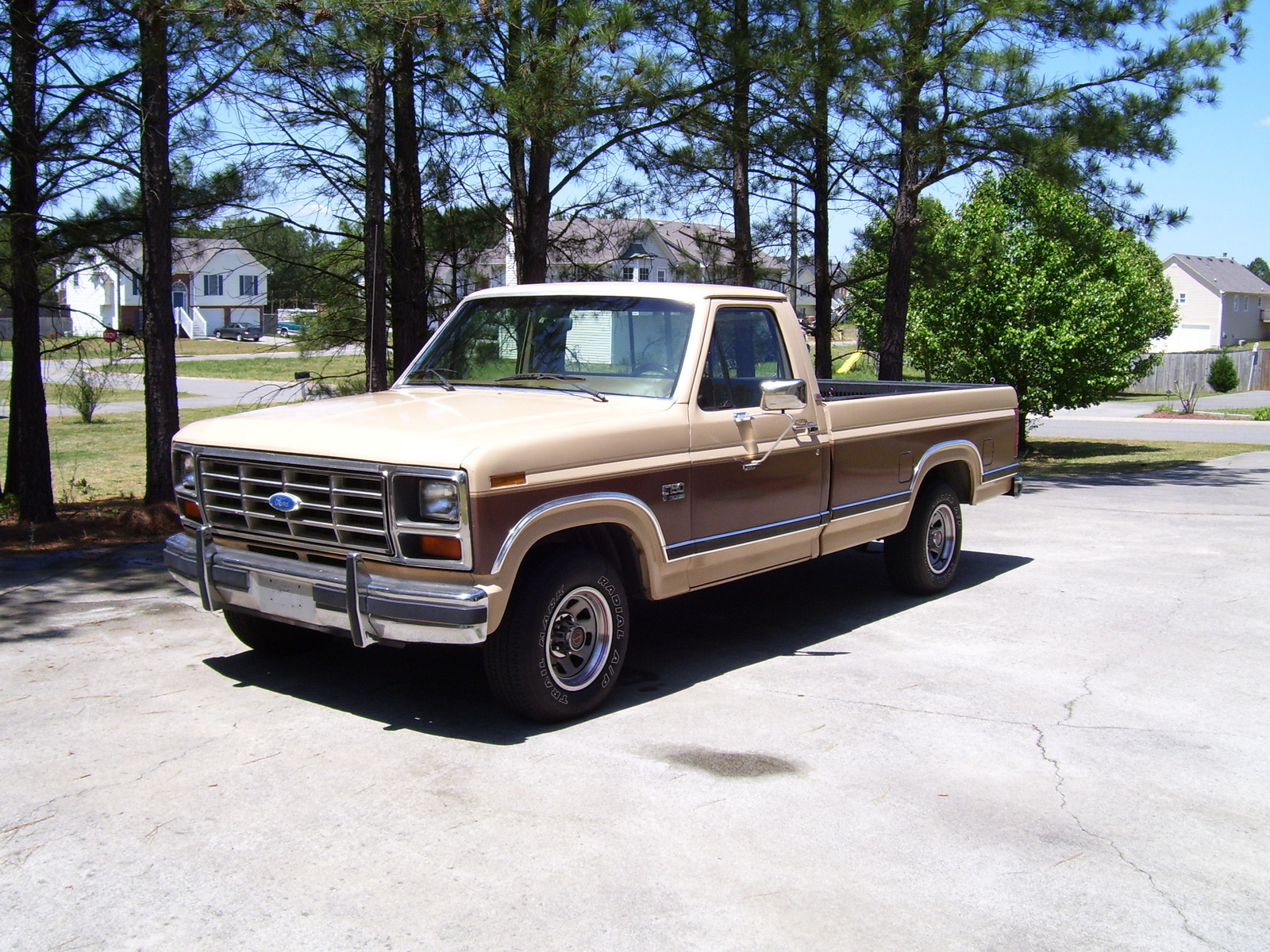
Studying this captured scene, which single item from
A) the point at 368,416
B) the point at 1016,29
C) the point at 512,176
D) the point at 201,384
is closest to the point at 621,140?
the point at 512,176

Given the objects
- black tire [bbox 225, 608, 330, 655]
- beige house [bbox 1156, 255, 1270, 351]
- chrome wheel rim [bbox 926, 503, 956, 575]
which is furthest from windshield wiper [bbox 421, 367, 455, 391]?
beige house [bbox 1156, 255, 1270, 351]

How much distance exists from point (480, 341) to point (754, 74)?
18.5 ft

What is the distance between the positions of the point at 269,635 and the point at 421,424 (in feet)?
6.10

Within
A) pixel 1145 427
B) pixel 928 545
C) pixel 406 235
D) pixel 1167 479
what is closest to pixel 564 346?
pixel 928 545

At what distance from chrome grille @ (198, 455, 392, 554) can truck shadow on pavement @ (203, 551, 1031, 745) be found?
90 cm

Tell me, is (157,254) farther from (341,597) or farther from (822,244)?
(822,244)

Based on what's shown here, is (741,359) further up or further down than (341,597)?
further up

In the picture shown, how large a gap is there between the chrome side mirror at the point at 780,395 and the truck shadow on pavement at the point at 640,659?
144 centimetres

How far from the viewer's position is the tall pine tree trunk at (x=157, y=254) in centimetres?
966

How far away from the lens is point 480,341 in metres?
6.82

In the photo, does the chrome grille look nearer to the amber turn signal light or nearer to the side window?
the amber turn signal light

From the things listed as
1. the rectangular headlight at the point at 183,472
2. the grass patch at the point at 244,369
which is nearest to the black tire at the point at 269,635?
the rectangular headlight at the point at 183,472

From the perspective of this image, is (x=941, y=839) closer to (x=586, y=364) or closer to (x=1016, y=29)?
(x=586, y=364)

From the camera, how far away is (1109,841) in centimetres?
430
